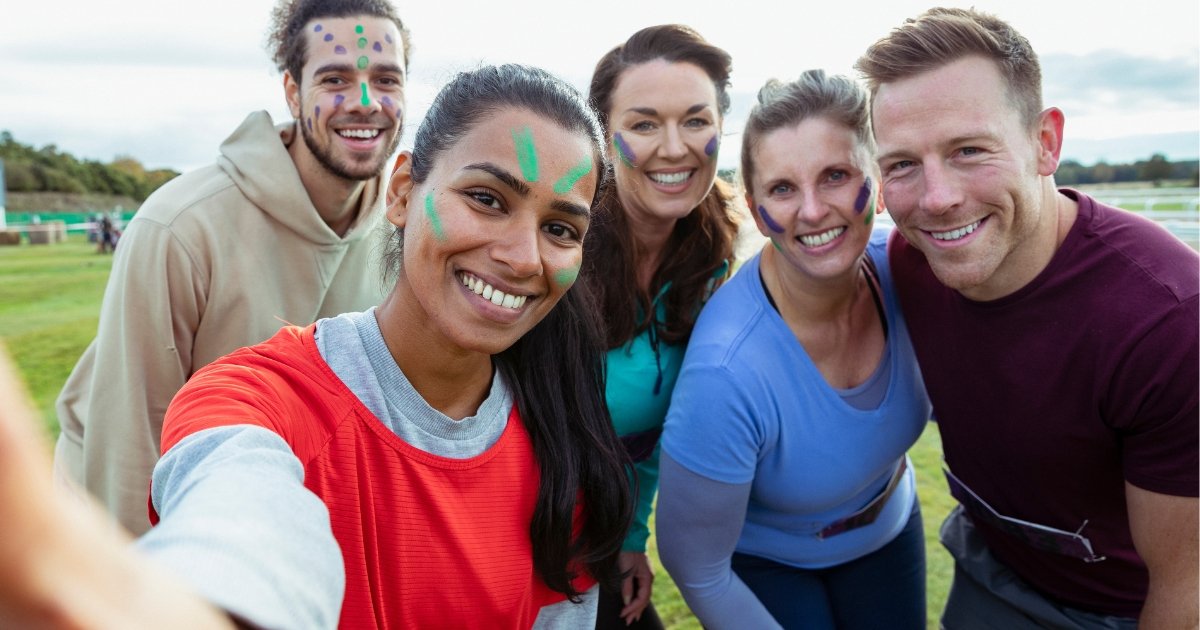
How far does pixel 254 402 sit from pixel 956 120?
199 cm

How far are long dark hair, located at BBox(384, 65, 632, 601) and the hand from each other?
682mm

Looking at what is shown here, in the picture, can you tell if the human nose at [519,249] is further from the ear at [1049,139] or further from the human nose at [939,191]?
the ear at [1049,139]

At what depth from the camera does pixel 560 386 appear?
2088 millimetres

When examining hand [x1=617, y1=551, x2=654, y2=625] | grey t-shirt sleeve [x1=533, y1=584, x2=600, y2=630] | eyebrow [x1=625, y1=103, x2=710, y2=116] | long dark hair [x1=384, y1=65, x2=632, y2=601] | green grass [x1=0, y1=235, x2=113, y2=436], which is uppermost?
eyebrow [x1=625, y1=103, x2=710, y2=116]

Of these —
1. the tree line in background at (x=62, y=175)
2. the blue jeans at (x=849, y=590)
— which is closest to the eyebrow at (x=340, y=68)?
the blue jeans at (x=849, y=590)

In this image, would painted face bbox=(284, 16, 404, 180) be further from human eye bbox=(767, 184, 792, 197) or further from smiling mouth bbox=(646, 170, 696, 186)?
human eye bbox=(767, 184, 792, 197)

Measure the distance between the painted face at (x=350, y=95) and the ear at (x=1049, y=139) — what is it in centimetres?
242

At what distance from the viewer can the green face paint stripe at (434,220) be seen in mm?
1741

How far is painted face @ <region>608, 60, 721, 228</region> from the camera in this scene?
291cm

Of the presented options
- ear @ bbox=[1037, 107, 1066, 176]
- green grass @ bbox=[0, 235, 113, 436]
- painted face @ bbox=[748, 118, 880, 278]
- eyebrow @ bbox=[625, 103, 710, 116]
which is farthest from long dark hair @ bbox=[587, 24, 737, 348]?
green grass @ bbox=[0, 235, 113, 436]

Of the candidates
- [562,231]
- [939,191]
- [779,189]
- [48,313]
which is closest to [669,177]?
[779,189]

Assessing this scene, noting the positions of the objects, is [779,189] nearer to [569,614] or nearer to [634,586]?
[569,614]

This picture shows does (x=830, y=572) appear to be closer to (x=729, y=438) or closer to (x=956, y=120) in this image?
(x=729, y=438)

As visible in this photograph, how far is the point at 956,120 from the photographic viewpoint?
7.30 ft
